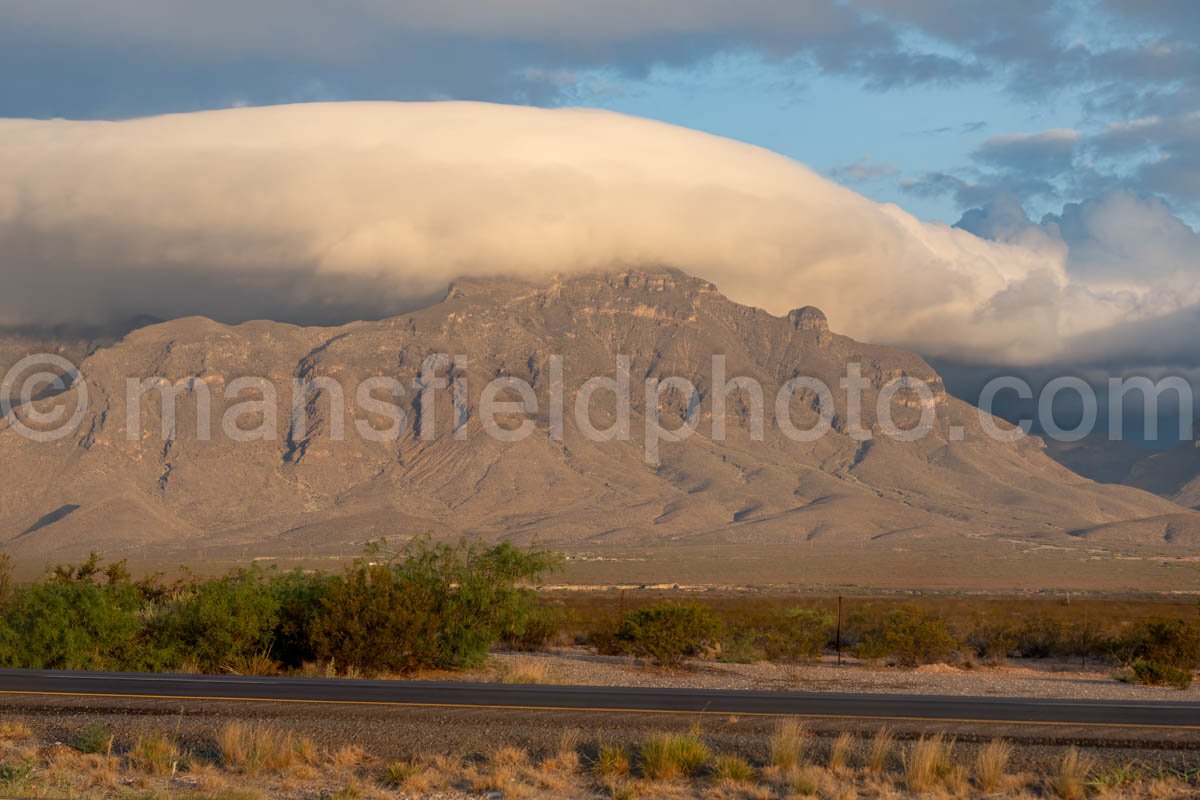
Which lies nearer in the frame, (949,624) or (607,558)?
(949,624)

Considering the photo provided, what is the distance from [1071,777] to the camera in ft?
49.5

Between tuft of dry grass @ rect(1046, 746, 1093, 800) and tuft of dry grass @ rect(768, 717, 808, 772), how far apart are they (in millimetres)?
3012

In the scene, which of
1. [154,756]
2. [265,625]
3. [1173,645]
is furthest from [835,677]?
[154,756]

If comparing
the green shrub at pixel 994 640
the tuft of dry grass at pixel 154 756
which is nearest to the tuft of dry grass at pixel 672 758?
the tuft of dry grass at pixel 154 756

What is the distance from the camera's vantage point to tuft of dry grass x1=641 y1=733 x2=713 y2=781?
15.8 metres

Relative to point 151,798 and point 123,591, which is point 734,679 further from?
point 151,798

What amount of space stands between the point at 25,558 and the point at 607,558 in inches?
3189

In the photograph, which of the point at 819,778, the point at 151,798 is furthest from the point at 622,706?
the point at 151,798

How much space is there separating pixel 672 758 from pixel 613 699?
19.8 ft

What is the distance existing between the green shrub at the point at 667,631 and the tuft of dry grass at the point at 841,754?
15.7 m

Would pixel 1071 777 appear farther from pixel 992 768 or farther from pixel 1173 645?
pixel 1173 645

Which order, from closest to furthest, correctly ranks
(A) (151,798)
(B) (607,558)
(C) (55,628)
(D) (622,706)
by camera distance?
1. (A) (151,798)
2. (D) (622,706)
3. (C) (55,628)
4. (B) (607,558)

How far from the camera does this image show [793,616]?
41531 millimetres

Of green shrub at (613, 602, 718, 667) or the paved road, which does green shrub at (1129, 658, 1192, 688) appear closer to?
the paved road
